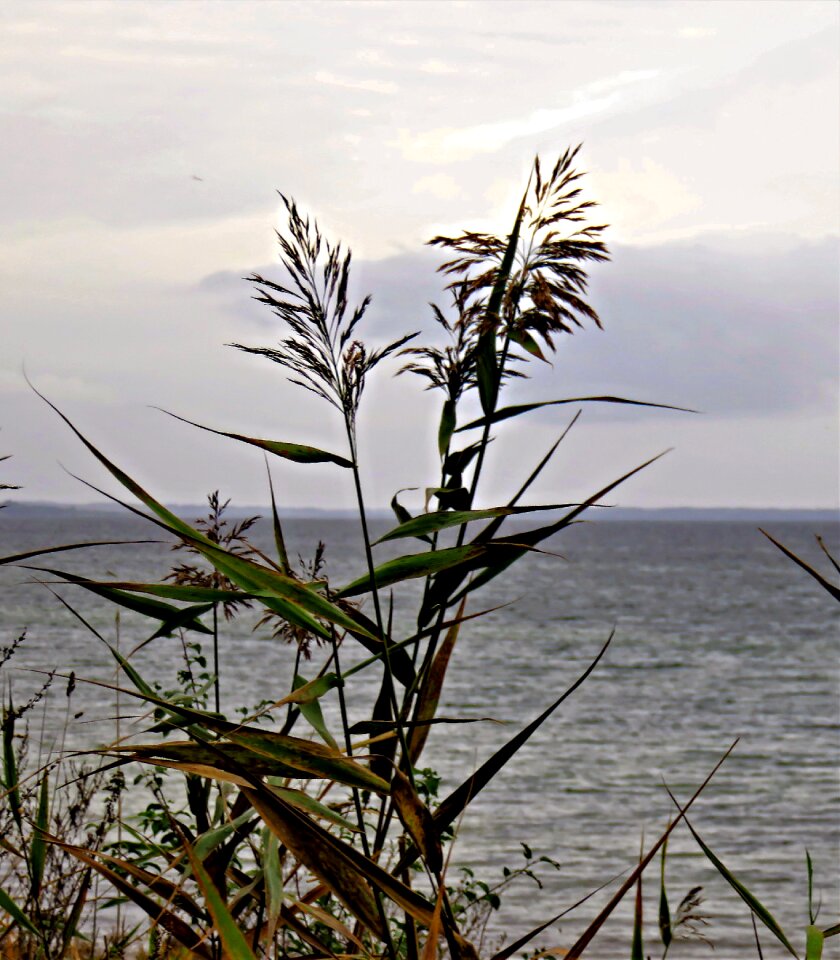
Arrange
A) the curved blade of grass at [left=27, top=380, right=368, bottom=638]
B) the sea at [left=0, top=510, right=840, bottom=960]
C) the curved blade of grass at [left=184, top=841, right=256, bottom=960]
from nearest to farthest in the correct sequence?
1. the curved blade of grass at [left=184, top=841, right=256, bottom=960]
2. the curved blade of grass at [left=27, top=380, right=368, bottom=638]
3. the sea at [left=0, top=510, right=840, bottom=960]

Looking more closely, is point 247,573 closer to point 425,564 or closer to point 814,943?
point 425,564

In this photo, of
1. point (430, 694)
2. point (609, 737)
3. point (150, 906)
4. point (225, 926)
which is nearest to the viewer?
point (225, 926)

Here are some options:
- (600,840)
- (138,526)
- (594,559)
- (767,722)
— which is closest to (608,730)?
(767,722)

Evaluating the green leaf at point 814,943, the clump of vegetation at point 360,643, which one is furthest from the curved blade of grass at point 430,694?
the green leaf at point 814,943

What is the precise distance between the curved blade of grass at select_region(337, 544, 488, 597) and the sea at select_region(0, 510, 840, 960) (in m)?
0.18

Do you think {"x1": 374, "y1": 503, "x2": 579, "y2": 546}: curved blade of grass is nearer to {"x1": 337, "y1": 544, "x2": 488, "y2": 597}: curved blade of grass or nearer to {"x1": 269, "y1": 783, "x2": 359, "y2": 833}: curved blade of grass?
{"x1": 337, "y1": 544, "x2": 488, "y2": 597}: curved blade of grass

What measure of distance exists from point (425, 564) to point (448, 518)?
66mm

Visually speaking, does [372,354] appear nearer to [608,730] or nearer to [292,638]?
[292,638]

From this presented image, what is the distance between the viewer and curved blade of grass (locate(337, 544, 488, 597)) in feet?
4.55

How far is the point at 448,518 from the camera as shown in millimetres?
1428

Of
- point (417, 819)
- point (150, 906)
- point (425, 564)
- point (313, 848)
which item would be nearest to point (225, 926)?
point (313, 848)

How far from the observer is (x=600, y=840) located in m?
11.6

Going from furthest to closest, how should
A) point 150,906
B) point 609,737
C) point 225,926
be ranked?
point 609,737 < point 150,906 < point 225,926

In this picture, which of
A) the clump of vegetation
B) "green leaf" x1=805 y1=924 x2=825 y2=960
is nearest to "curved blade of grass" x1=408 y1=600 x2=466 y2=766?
the clump of vegetation
